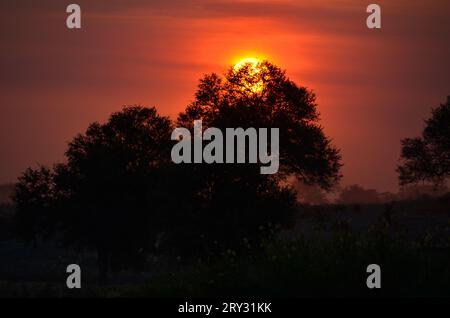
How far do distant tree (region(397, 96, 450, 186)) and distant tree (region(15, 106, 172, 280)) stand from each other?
24473 millimetres

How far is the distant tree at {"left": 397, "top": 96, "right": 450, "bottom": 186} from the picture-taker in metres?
91.4

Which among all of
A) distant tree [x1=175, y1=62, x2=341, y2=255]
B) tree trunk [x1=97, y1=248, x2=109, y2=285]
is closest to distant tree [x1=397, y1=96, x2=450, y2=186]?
distant tree [x1=175, y1=62, x2=341, y2=255]

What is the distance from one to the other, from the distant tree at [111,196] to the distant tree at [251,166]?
425cm

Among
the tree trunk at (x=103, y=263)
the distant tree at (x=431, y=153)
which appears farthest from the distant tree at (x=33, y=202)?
the distant tree at (x=431, y=153)

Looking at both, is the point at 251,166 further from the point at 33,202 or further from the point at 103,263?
the point at 33,202

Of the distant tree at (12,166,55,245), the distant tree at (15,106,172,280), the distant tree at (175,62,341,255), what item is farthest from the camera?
the distant tree at (12,166,55,245)

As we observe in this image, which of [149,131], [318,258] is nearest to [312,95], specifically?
[149,131]

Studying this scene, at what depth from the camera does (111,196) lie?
256ft

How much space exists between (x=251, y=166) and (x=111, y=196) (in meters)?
14.2

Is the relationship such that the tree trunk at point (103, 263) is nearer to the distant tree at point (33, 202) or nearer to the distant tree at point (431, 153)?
the distant tree at point (33, 202)

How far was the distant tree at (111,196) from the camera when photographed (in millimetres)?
76938

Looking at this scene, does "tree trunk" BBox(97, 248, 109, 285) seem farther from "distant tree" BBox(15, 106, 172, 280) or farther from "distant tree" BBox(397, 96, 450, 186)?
"distant tree" BBox(397, 96, 450, 186)

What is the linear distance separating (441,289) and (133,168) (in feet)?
163

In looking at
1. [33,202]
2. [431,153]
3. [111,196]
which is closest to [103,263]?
[111,196]
